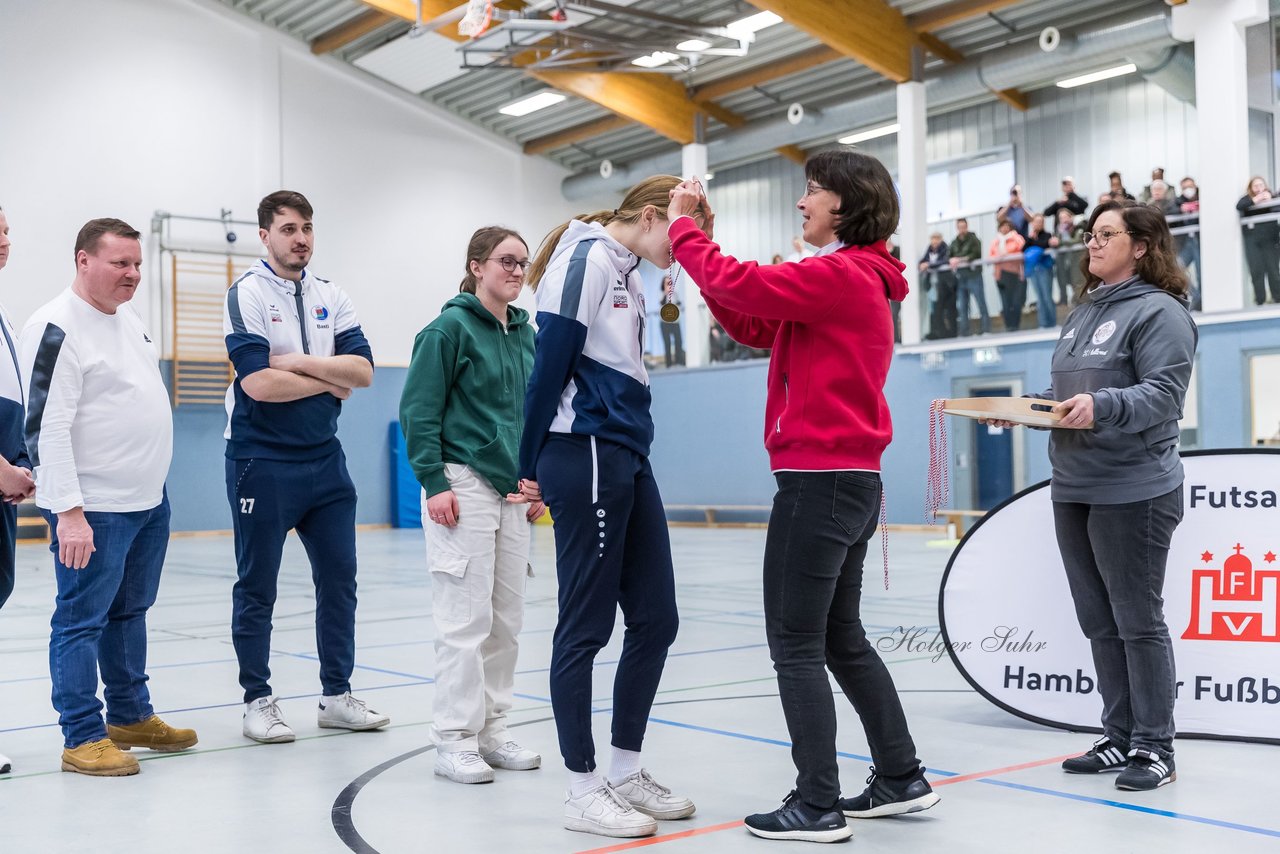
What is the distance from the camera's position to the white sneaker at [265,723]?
13.7 feet

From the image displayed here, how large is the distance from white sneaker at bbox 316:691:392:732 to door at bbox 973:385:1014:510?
43.7 feet

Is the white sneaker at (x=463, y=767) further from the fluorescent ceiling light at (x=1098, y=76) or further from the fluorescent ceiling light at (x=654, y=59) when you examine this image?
the fluorescent ceiling light at (x=1098, y=76)

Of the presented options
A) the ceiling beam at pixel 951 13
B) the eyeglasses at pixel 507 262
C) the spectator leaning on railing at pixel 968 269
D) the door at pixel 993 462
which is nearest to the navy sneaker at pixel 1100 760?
the eyeglasses at pixel 507 262

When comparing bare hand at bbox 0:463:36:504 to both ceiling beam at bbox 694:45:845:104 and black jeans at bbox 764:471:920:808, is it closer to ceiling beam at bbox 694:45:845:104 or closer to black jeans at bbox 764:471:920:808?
black jeans at bbox 764:471:920:808

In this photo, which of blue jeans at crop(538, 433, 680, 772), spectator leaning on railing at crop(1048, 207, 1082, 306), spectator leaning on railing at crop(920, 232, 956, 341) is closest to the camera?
blue jeans at crop(538, 433, 680, 772)

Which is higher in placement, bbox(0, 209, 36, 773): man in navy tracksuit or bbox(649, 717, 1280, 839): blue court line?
bbox(0, 209, 36, 773): man in navy tracksuit

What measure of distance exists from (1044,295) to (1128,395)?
1294 centimetres

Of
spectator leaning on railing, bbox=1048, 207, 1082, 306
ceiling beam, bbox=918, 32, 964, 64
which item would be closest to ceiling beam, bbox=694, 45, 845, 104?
ceiling beam, bbox=918, 32, 964, 64

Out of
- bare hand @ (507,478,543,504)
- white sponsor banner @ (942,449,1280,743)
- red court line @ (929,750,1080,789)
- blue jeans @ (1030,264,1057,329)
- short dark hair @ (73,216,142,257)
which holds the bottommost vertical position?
red court line @ (929,750,1080,789)

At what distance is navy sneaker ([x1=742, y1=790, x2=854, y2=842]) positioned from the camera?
2.97 metres

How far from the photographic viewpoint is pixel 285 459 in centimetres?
423

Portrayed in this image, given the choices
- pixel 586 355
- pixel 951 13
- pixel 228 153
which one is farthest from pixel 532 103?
pixel 586 355

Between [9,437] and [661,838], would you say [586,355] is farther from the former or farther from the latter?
[9,437]

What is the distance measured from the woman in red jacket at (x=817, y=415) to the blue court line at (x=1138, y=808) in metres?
0.75
